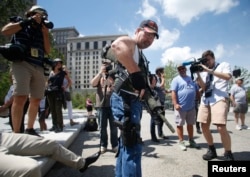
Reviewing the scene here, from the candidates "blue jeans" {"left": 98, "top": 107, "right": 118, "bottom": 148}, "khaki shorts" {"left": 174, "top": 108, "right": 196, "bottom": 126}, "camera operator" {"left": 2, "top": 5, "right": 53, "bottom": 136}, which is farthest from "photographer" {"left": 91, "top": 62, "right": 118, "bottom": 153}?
"khaki shorts" {"left": 174, "top": 108, "right": 196, "bottom": 126}

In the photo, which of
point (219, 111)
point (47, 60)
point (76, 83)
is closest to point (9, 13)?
point (47, 60)

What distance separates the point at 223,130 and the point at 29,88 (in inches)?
136

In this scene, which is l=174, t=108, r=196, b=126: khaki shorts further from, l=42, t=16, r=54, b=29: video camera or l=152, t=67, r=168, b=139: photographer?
l=42, t=16, r=54, b=29: video camera

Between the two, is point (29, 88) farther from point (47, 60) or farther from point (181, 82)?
point (181, 82)

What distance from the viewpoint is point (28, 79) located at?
11.4 feet

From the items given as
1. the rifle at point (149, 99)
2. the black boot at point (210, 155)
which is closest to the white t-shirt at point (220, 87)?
the black boot at point (210, 155)

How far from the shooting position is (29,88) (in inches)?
140

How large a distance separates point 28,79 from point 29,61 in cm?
29

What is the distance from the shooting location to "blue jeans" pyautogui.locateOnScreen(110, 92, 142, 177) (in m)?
2.42

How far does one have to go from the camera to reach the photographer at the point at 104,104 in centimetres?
481

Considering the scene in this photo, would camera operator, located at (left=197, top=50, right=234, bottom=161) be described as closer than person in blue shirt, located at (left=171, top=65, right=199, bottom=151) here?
Yes

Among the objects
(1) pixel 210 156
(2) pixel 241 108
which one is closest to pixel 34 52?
(1) pixel 210 156

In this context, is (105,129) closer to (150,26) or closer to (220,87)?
(220,87)

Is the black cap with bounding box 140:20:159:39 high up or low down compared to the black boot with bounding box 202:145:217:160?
up
